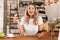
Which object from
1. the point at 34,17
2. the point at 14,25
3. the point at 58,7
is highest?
the point at 58,7

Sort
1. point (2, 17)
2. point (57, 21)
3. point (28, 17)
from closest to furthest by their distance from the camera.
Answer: point (57, 21) → point (28, 17) → point (2, 17)

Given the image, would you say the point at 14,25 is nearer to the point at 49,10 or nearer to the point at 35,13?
the point at 35,13

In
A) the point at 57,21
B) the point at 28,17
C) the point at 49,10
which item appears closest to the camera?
the point at 57,21

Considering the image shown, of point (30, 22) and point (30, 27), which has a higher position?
point (30, 22)

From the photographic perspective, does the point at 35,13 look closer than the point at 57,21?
No

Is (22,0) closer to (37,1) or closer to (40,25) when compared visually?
(37,1)

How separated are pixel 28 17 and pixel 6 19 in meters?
2.07

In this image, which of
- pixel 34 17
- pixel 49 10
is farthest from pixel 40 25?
pixel 49 10

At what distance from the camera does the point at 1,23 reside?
16.9 ft

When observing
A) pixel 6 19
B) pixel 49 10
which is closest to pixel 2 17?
pixel 6 19

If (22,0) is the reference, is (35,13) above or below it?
below

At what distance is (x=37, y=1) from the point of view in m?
5.52

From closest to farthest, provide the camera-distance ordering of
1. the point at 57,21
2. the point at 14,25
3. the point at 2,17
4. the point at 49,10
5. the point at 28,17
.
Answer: the point at 57,21, the point at 49,10, the point at 28,17, the point at 2,17, the point at 14,25

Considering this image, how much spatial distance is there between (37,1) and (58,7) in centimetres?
347
